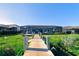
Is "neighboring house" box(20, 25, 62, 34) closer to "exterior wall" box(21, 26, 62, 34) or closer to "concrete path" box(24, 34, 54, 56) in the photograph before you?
"exterior wall" box(21, 26, 62, 34)

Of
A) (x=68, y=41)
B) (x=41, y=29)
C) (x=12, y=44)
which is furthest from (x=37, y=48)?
(x=68, y=41)

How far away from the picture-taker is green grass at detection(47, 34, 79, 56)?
6.38 m

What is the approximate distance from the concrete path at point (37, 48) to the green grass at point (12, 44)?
0.51 ft

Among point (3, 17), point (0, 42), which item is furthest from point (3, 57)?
point (3, 17)

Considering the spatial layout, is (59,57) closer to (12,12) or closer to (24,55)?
(24,55)

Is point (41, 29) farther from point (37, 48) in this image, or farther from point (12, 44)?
point (12, 44)

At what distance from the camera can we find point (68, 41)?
641 centimetres

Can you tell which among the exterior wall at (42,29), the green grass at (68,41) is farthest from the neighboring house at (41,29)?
the green grass at (68,41)

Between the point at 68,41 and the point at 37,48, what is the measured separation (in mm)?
606

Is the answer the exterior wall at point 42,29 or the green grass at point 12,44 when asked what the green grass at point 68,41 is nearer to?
the exterior wall at point 42,29

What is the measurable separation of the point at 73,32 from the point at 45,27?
0.54m

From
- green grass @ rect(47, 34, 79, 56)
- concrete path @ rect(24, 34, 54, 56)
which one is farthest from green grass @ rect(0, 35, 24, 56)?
green grass @ rect(47, 34, 79, 56)

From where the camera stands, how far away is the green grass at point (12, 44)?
20.8ft

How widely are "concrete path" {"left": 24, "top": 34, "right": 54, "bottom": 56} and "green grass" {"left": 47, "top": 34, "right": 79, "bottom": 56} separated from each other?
19 cm
